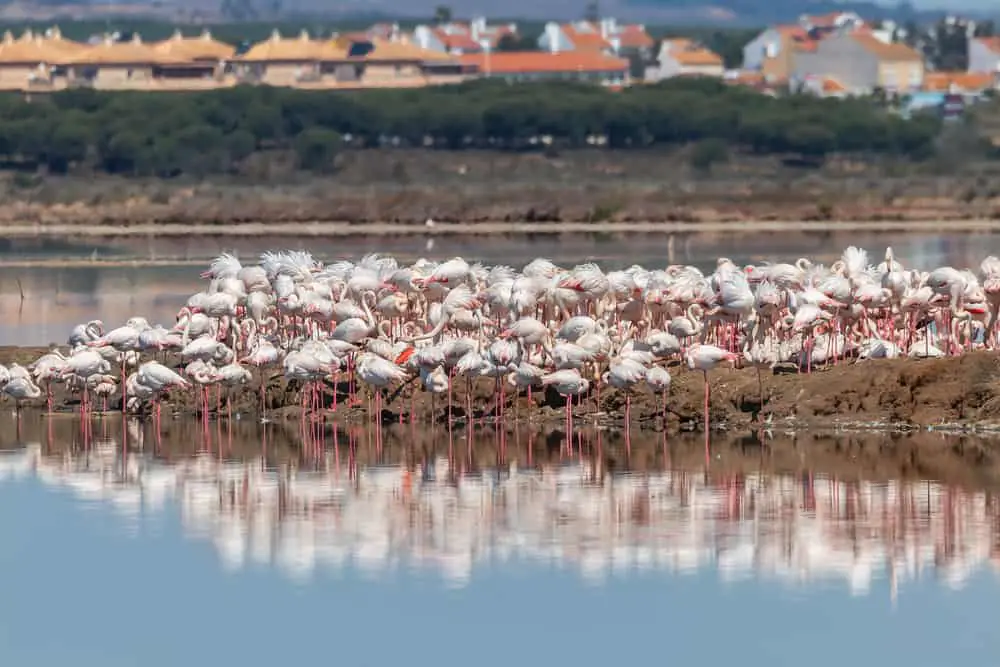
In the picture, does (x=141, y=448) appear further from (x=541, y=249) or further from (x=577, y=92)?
(x=577, y=92)

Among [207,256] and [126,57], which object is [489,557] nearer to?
[207,256]

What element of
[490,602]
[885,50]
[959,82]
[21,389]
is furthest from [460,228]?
[885,50]

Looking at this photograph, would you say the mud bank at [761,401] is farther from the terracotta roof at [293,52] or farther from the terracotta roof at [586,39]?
the terracotta roof at [586,39]

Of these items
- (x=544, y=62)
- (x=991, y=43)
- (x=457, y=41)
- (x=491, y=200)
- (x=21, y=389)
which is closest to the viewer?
(x=21, y=389)

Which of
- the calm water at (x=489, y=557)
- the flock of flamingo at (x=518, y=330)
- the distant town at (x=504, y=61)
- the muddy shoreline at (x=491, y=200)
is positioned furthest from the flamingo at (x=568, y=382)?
→ the distant town at (x=504, y=61)

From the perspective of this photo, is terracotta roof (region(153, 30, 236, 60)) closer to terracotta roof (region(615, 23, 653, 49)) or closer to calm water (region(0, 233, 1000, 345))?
terracotta roof (region(615, 23, 653, 49))

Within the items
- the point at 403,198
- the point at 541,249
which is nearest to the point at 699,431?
the point at 541,249

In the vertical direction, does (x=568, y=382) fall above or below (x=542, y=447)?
above
